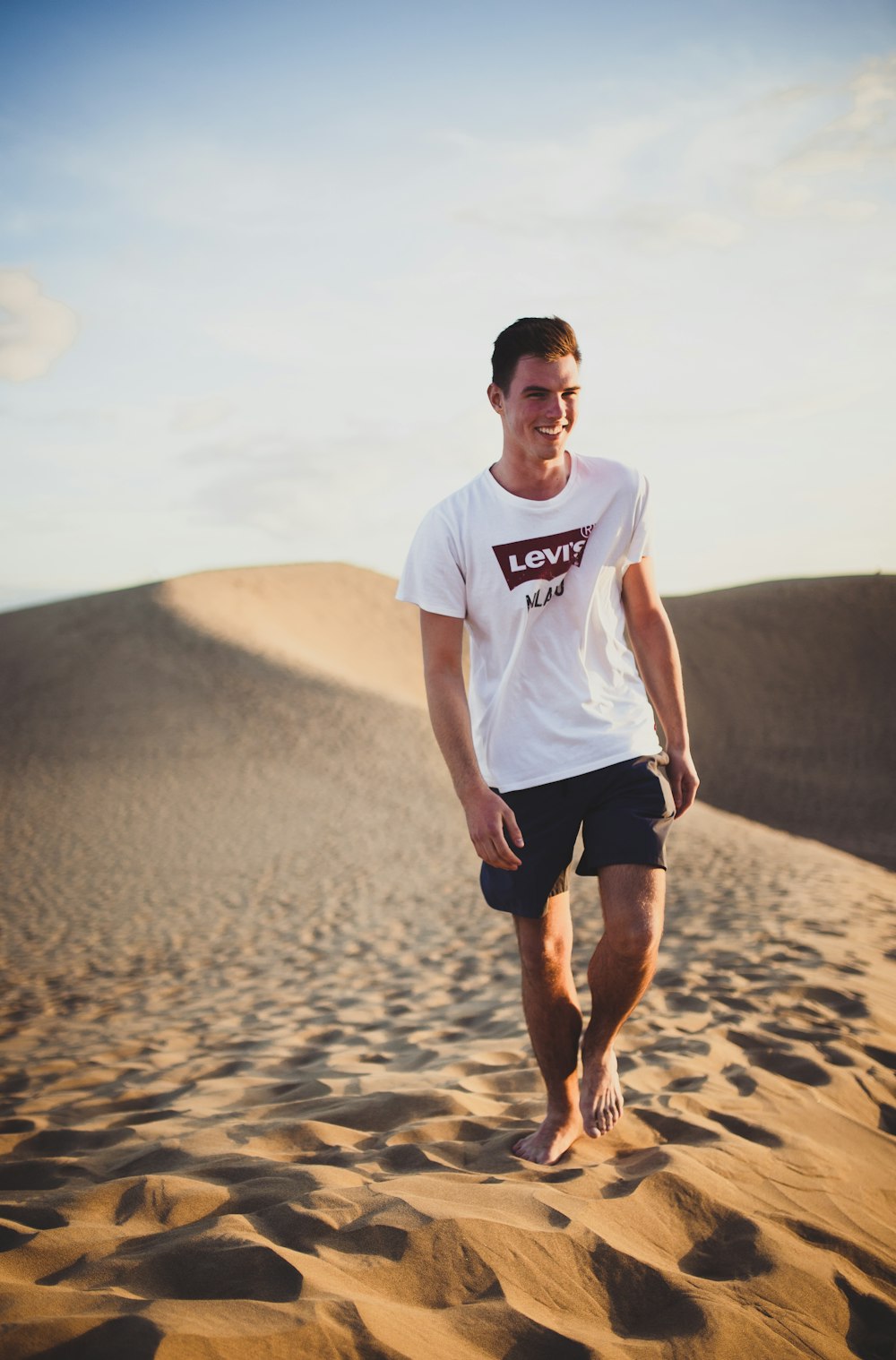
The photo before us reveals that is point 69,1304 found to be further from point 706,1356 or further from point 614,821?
point 614,821

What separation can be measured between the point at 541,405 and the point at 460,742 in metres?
0.99

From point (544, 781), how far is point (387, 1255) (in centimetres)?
119

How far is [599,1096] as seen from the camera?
2604 mm

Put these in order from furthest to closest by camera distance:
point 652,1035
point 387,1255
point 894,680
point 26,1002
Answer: point 894,680
point 26,1002
point 652,1035
point 387,1255

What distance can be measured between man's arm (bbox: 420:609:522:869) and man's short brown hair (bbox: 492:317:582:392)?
0.76m

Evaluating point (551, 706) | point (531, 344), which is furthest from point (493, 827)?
point (531, 344)

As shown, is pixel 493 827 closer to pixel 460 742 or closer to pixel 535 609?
pixel 460 742

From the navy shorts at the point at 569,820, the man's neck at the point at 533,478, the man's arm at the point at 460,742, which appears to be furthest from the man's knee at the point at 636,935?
the man's neck at the point at 533,478

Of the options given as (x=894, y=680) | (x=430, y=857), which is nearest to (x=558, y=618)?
(x=430, y=857)

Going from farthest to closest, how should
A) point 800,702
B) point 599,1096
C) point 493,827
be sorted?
point 800,702 → point 599,1096 → point 493,827

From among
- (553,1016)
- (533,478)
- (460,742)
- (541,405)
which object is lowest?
(553,1016)

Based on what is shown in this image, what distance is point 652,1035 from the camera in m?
3.88

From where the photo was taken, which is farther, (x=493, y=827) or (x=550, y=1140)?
(x=550, y=1140)

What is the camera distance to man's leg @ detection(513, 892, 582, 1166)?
101 inches
